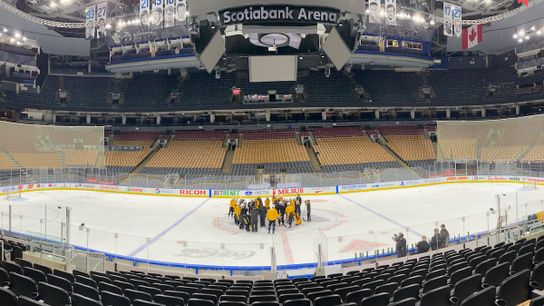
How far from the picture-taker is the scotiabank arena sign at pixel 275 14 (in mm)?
7164

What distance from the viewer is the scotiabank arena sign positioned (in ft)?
23.5

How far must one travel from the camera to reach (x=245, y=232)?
49.9 feet

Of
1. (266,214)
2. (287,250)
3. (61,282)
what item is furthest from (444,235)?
(61,282)

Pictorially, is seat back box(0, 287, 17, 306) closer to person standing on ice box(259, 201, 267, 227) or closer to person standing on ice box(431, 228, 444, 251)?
person standing on ice box(431, 228, 444, 251)

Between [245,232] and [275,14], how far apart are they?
1000 cm

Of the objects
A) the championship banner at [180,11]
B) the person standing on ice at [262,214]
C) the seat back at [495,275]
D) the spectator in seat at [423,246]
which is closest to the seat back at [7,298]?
the seat back at [495,275]

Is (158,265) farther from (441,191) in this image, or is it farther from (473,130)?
(473,130)

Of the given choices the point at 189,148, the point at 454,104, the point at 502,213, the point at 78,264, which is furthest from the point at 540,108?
the point at 78,264

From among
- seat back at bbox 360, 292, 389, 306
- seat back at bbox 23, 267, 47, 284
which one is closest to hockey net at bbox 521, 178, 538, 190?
seat back at bbox 360, 292, 389, 306

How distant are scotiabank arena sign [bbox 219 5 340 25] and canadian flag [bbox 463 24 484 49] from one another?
1146 inches

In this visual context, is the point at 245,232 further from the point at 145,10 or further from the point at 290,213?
the point at 145,10

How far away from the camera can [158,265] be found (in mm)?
10328

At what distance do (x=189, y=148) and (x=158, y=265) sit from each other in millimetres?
26414

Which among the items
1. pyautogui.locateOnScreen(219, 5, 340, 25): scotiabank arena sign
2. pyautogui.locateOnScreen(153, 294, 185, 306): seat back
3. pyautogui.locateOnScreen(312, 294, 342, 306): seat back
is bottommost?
pyautogui.locateOnScreen(153, 294, 185, 306): seat back
